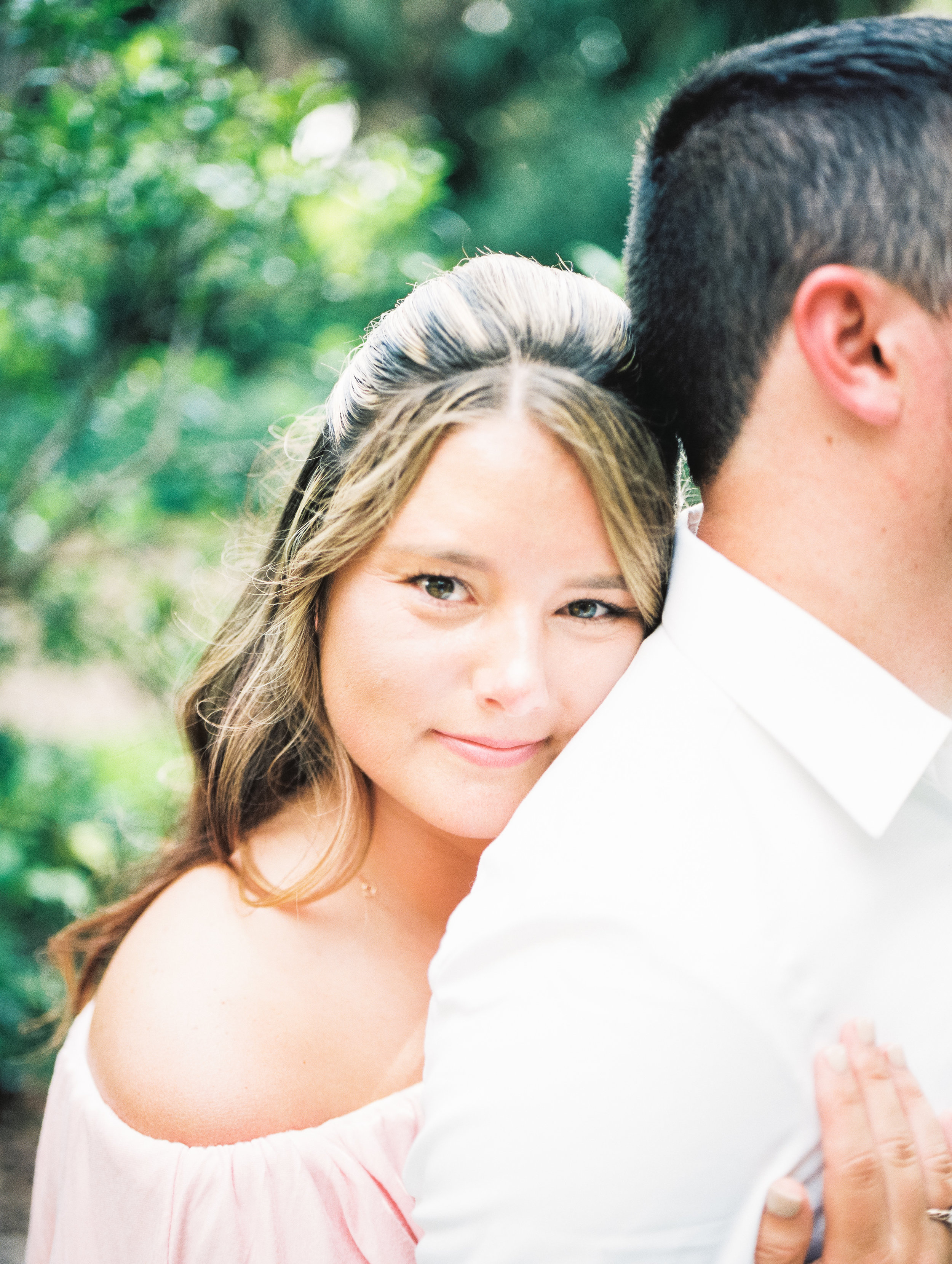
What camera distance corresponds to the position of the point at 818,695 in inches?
53.3

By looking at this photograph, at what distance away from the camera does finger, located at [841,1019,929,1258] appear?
122 centimetres

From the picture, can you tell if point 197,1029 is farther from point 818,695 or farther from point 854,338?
point 854,338

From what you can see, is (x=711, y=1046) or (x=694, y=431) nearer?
(x=711, y=1046)

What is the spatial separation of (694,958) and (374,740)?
2.06ft

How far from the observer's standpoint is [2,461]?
3.36m

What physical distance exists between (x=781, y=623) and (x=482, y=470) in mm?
471

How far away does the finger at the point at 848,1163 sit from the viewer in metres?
1.22

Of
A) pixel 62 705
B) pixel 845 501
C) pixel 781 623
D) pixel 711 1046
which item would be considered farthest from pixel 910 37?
pixel 62 705

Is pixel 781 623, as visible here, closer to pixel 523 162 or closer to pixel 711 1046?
pixel 711 1046

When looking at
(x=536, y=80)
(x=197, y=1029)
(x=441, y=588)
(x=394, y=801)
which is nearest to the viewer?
(x=441, y=588)

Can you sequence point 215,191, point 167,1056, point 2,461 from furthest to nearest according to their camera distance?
point 2,461 → point 215,191 → point 167,1056

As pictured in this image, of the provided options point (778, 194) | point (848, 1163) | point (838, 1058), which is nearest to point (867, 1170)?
point (848, 1163)

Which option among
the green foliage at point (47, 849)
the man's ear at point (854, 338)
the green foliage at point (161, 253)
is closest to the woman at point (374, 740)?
the man's ear at point (854, 338)

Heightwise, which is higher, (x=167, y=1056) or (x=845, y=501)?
(x=845, y=501)
